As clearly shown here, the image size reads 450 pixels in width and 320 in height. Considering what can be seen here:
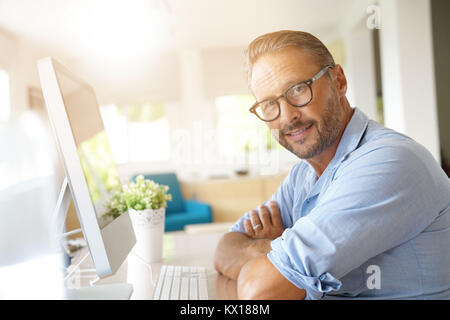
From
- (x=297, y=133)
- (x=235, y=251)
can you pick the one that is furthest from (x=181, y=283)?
(x=297, y=133)

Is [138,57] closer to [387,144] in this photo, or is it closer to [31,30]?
[31,30]

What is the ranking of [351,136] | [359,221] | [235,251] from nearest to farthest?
[359,221], [351,136], [235,251]

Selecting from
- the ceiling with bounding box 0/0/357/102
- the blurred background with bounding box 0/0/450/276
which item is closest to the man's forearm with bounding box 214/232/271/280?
the blurred background with bounding box 0/0/450/276

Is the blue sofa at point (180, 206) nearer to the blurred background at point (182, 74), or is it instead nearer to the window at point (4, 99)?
the blurred background at point (182, 74)

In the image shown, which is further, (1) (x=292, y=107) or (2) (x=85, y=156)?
(2) (x=85, y=156)

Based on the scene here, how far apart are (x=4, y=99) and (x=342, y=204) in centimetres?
57

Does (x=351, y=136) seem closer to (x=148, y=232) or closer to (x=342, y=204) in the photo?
(x=342, y=204)

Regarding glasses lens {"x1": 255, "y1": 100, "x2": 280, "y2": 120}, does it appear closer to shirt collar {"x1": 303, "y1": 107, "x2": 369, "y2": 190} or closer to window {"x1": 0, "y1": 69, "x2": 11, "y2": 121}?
shirt collar {"x1": 303, "y1": 107, "x2": 369, "y2": 190}

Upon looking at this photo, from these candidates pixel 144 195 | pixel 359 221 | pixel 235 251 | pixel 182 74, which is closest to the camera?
pixel 359 221

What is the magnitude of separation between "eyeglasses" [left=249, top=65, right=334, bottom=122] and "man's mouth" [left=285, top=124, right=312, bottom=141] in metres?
0.04

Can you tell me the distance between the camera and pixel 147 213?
0.95 meters

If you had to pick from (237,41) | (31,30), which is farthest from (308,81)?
(31,30)

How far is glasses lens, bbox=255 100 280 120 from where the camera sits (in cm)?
54
